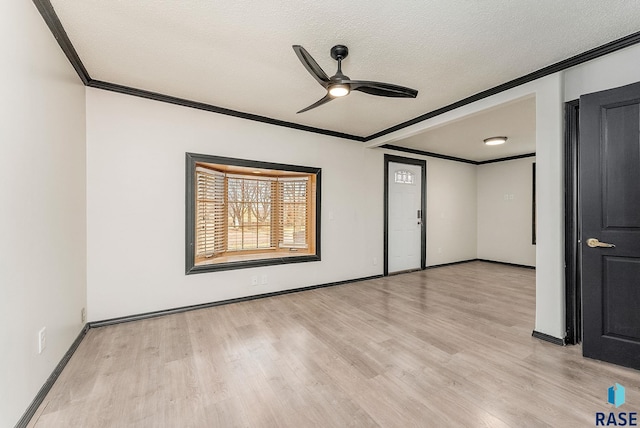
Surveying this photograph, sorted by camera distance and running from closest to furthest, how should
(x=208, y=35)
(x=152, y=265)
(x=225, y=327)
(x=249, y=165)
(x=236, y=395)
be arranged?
1. (x=236, y=395)
2. (x=208, y=35)
3. (x=225, y=327)
4. (x=152, y=265)
5. (x=249, y=165)

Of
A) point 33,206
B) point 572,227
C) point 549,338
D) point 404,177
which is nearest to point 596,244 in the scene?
point 572,227

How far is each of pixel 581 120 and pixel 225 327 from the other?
3.83m

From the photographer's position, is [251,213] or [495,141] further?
[495,141]

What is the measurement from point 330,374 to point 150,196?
2708 mm

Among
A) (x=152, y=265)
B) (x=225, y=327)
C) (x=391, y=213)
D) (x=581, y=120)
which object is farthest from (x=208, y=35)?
(x=391, y=213)

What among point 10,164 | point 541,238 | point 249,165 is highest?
point 249,165

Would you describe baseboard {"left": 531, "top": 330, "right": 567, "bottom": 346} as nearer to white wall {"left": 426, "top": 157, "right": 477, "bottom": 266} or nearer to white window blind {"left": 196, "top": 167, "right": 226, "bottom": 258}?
white wall {"left": 426, "top": 157, "right": 477, "bottom": 266}

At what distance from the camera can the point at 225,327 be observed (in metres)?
2.92

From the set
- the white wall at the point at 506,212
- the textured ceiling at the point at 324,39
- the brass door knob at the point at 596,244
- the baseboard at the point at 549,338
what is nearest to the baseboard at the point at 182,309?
the textured ceiling at the point at 324,39

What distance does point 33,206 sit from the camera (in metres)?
1.70

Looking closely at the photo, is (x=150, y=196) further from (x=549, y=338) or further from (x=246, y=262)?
(x=549, y=338)

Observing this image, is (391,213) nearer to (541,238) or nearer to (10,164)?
(541,238)

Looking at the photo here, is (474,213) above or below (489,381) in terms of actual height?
above

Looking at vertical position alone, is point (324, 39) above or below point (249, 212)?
above
